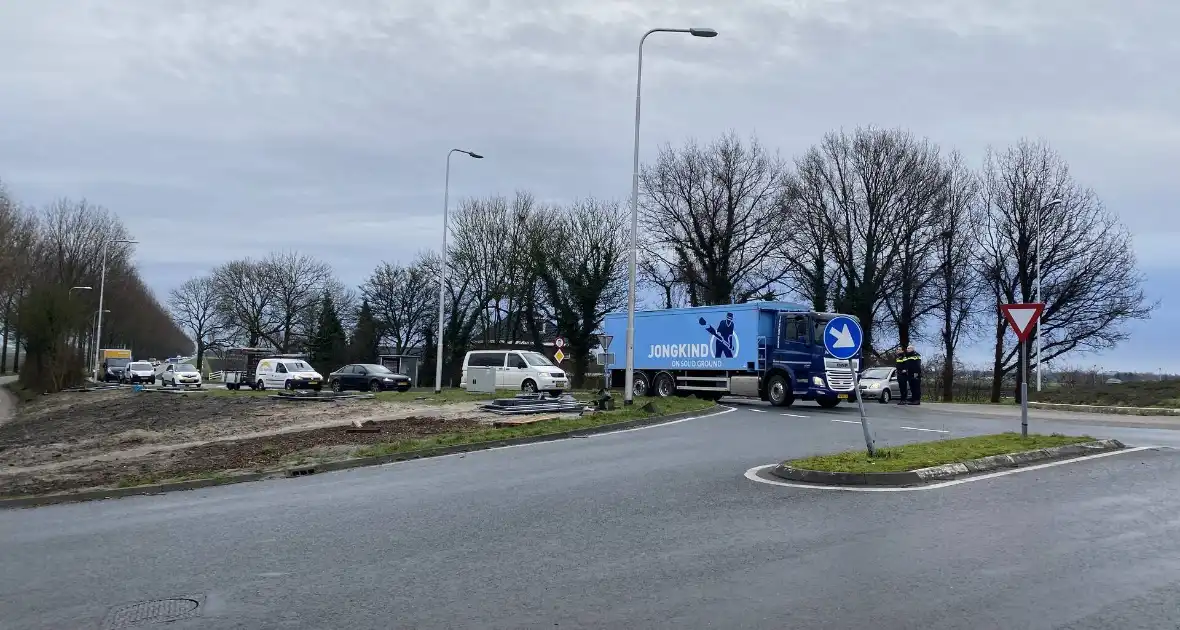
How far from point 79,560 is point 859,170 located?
145ft

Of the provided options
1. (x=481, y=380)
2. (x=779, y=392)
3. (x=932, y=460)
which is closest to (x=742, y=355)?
(x=779, y=392)

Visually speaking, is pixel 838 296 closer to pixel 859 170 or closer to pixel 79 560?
pixel 859 170

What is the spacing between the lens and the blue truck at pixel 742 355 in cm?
2619

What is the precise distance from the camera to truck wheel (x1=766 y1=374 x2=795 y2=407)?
2645 cm

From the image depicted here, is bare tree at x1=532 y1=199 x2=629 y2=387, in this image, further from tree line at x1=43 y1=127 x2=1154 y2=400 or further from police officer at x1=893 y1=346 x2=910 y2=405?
police officer at x1=893 y1=346 x2=910 y2=405

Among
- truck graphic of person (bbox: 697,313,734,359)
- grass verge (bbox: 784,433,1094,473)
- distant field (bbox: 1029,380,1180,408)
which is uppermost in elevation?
truck graphic of person (bbox: 697,313,734,359)

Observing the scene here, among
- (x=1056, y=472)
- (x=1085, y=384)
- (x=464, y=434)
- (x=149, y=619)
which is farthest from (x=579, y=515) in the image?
(x=1085, y=384)

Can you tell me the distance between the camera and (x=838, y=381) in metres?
25.9

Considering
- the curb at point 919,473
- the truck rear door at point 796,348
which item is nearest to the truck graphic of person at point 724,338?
the truck rear door at point 796,348

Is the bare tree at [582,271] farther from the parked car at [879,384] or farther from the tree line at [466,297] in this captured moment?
the parked car at [879,384]

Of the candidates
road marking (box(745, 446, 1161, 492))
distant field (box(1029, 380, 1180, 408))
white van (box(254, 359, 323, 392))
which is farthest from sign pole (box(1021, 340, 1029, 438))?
white van (box(254, 359, 323, 392))

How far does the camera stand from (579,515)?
895cm

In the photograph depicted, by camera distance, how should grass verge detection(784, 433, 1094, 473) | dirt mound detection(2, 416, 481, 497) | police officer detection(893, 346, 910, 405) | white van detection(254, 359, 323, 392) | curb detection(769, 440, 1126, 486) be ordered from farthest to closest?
1. white van detection(254, 359, 323, 392)
2. police officer detection(893, 346, 910, 405)
3. dirt mound detection(2, 416, 481, 497)
4. grass verge detection(784, 433, 1094, 473)
5. curb detection(769, 440, 1126, 486)

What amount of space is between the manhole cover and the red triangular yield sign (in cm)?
1259
